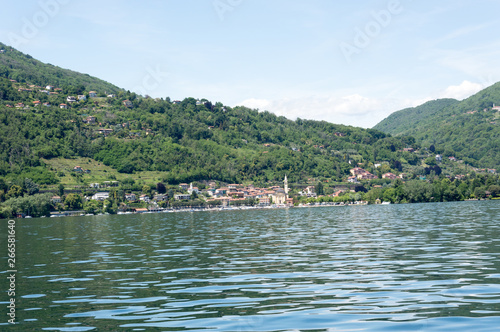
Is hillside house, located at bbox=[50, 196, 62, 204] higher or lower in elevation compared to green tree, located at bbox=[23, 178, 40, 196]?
lower

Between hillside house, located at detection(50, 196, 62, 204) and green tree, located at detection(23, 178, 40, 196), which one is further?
green tree, located at detection(23, 178, 40, 196)

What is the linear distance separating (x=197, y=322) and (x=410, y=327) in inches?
254

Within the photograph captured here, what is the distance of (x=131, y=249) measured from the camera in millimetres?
41781

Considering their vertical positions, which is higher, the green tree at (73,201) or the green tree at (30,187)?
the green tree at (30,187)

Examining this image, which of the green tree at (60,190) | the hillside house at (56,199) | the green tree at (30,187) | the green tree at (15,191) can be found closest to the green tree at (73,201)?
the hillside house at (56,199)

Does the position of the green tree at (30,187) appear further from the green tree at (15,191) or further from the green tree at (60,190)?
the green tree at (60,190)

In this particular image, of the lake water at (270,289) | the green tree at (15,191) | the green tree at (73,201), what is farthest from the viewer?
the green tree at (73,201)

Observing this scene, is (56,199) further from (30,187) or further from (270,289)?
(270,289)

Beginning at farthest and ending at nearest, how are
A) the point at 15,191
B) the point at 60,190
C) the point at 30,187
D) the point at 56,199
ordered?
1. the point at 60,190
2. the point at 30,187
3. the point at 56,199
4. the point at 15,191

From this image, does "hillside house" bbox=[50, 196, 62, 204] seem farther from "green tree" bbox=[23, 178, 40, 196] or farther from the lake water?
the lake water

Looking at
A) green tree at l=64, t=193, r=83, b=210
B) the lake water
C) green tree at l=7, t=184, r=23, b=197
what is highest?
green tree at l=7, t=184, r=23, b=197

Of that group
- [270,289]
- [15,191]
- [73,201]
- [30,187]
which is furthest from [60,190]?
[270,289]

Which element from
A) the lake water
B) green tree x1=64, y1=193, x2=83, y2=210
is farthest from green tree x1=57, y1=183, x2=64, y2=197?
the lake water

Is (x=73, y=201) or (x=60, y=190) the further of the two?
(x=60, y=190)
